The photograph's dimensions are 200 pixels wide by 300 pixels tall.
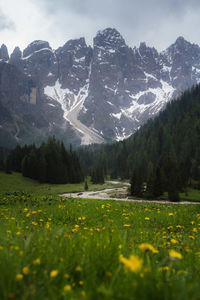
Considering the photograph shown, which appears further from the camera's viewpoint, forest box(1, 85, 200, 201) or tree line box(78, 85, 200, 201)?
tree line box(78, 85, 200, 201)

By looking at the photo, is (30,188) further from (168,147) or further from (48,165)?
(168,147)

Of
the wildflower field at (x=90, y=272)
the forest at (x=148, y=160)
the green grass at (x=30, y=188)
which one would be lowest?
the green grass at (x=30, y=188)

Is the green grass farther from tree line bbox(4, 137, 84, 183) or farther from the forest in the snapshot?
the forest

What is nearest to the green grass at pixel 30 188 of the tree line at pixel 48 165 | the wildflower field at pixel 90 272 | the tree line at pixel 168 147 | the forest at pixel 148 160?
the tree line at pixel 48 165

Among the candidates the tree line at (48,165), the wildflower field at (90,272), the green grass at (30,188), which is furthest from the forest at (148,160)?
the wildflower field at (90,272)

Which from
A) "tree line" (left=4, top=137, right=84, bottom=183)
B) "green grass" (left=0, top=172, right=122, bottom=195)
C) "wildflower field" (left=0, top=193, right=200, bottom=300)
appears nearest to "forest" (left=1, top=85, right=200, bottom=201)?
"tree line" (left=4, top=137, right=84, bottom=183)

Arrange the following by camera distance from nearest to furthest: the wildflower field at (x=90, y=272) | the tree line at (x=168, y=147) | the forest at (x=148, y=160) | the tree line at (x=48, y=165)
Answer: the wildflower field at (x=90, y=272)
the forest at (x=148, y=160)
the tree line at (x=48, y=165)
the tree line at (x=168, y=147)

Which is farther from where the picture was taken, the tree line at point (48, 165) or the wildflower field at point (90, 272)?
the tree line at point (48, 165)

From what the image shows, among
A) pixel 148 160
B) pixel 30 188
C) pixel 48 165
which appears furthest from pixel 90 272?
pixel 148 160

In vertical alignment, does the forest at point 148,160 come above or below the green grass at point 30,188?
above

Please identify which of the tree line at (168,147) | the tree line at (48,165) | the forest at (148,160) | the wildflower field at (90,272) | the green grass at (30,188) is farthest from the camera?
the tree line at (168,147)

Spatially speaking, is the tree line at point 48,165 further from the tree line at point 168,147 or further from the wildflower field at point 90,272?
the wildflower field at point 90,272

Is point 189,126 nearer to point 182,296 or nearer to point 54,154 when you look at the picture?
point 54,154

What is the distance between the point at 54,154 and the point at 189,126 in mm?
86874
